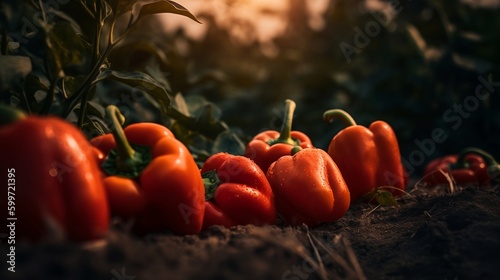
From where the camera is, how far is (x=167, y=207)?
75.6 inches

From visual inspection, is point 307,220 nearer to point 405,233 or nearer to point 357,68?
point 405,233

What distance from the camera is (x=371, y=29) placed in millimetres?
6371

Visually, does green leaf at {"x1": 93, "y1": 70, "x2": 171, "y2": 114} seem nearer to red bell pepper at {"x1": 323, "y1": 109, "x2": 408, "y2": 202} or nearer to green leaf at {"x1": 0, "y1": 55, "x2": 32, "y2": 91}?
green leaf at {"x1": 0, "y1": 55, "x2": 32, "y2": 91}

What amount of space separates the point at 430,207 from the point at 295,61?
220 inches

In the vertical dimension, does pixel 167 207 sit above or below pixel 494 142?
above

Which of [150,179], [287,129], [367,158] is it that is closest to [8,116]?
[150,179]

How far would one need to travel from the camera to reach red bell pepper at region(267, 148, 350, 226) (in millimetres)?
2432

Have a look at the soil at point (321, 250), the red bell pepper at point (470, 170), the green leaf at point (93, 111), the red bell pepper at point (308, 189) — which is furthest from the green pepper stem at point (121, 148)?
the red bell pepper at point (470, 170)

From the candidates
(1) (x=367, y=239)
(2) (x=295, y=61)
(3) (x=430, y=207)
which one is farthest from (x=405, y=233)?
(2) (x=295, y=61)

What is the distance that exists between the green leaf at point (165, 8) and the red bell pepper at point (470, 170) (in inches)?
87.6

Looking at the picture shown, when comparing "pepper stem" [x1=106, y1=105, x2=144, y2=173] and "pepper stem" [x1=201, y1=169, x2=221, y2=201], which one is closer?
"pepper stem" [x1=106, y1=105, x2=144, y2=173]

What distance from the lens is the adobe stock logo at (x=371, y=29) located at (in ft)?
20.1

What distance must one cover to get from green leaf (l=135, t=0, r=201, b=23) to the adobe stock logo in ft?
14.0
